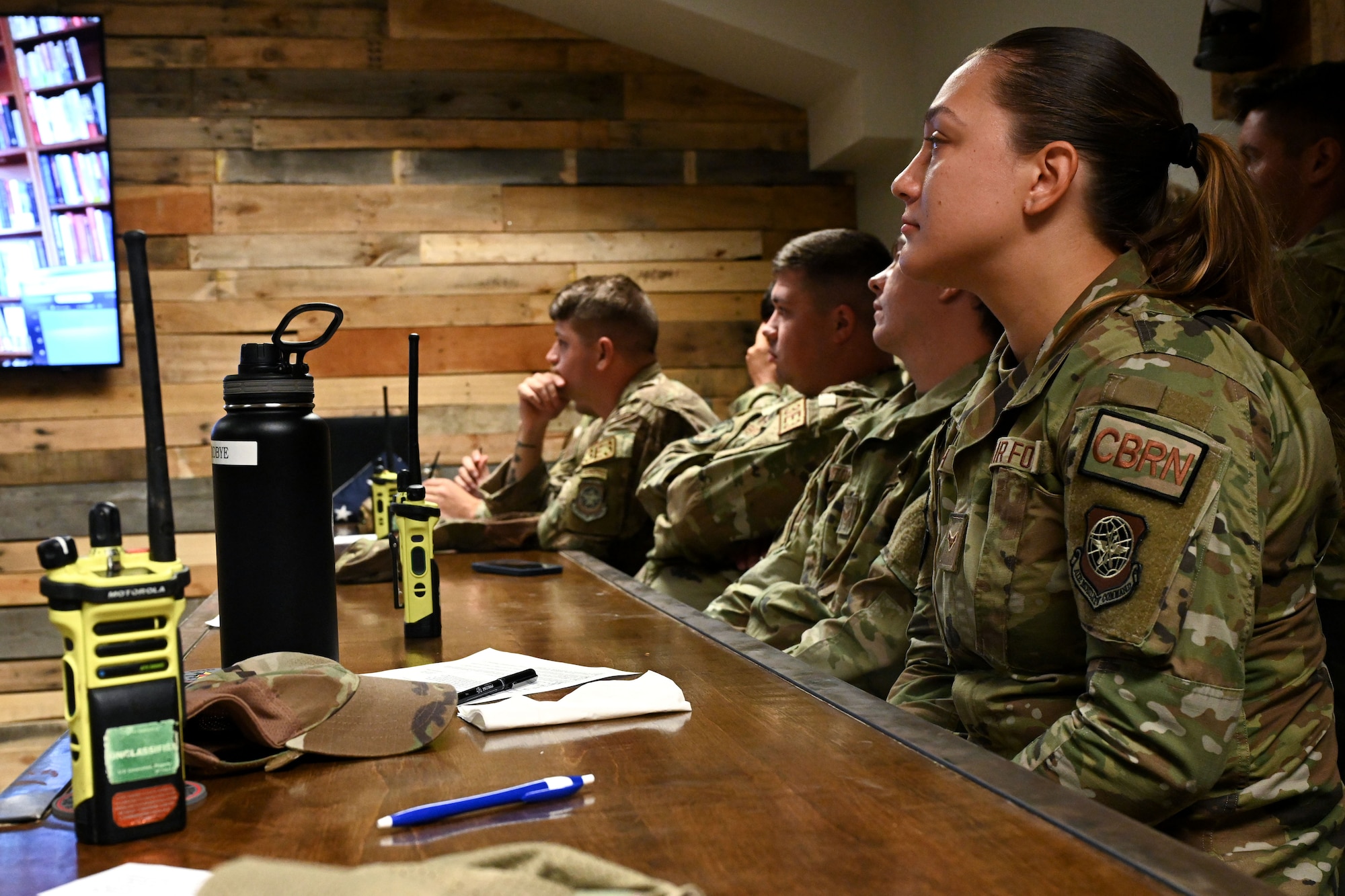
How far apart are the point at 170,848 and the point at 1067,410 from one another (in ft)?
2.66

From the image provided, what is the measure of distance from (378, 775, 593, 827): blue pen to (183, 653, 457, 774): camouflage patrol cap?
154 mm

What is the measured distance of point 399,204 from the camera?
14.1 feet

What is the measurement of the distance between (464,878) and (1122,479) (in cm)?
66

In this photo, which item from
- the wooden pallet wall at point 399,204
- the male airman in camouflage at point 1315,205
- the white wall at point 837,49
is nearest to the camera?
the male airman in camouflage at point 1315,205

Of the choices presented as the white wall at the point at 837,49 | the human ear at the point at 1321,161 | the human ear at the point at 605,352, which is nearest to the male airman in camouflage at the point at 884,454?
the human ear at the point at 1321,161

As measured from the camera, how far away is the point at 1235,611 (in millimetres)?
976

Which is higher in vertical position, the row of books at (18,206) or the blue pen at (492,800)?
the row of books at (18,206)

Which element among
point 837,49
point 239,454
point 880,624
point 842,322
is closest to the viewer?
point 239,454

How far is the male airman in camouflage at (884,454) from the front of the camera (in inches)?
67.7

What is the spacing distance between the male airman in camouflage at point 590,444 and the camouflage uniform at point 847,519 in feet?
2.71

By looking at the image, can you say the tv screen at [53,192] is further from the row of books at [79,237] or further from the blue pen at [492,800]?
the blue pen at [492,800]

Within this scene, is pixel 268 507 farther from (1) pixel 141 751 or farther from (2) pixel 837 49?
(2) pixel 837 49

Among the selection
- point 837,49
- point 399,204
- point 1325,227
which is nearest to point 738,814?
point 1325,227

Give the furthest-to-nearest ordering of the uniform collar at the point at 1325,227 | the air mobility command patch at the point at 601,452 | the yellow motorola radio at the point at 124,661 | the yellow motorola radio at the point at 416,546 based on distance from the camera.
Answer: the air mobility command patch at the point at 601,452 < the uniform collar at the point at 1325,227 < the yellow motorola radio at the point at 416,546 < the yellow motorola radio at the point at 124,661
